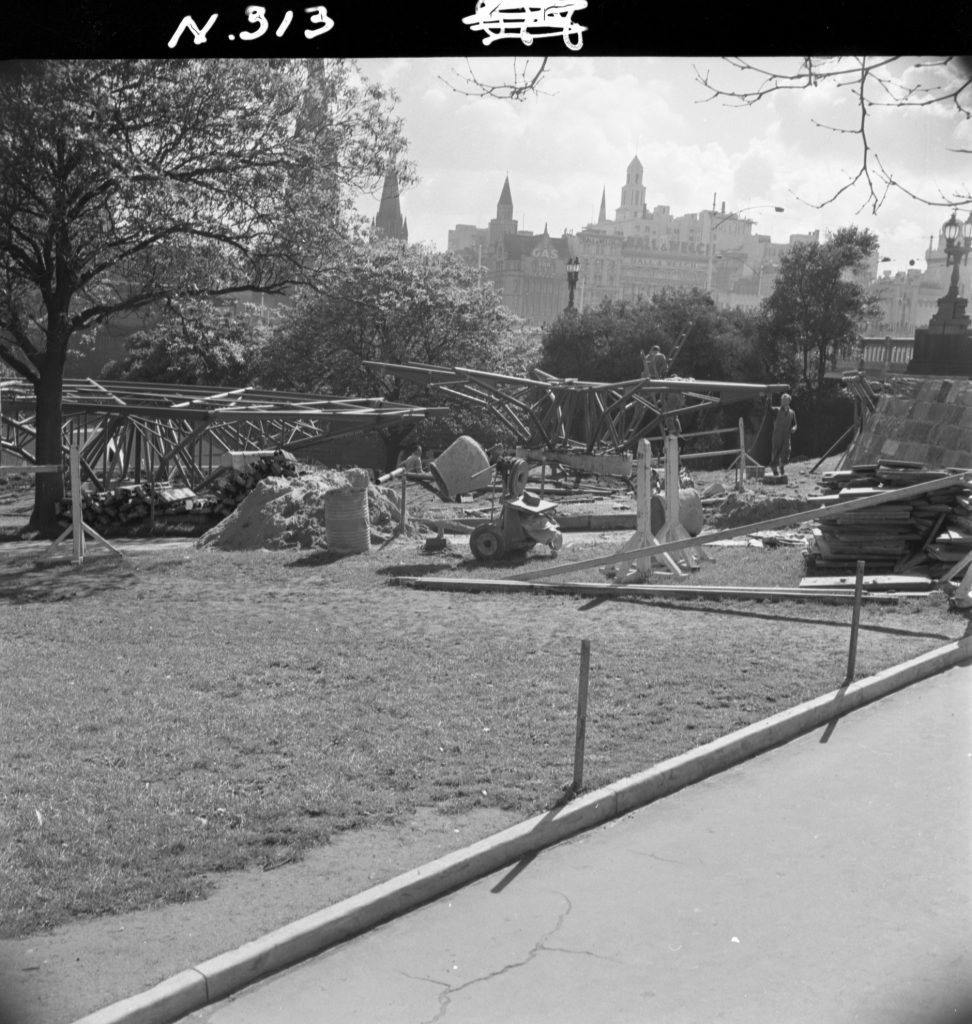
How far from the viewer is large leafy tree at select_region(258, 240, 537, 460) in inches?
1280

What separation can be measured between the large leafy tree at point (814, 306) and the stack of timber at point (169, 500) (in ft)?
34.0

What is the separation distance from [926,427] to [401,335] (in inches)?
673

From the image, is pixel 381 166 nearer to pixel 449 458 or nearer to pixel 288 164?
pixel 288 164

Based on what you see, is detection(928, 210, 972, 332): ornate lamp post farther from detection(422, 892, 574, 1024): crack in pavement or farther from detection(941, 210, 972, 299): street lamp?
detection(422, 892, 574, 1024): crack in pavement

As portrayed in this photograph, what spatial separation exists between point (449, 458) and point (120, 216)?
632 cm

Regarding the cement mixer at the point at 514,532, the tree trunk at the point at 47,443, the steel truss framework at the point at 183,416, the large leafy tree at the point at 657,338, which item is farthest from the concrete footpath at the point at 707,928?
the large leafy tree at the point at 657,338

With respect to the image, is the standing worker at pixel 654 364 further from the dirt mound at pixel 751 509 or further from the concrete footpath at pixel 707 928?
the concrete footpath at pixel 707 928

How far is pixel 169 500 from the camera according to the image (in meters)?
21.0

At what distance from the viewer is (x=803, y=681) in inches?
340

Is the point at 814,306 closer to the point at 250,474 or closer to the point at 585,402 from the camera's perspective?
the point at 585,402

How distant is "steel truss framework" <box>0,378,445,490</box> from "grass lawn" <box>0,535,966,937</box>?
26.2 ft

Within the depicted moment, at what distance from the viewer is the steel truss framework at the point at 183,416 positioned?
70.1 feet

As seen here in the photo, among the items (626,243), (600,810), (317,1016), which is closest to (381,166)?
(626,243)

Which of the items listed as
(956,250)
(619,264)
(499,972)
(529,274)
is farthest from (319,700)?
(529,274)
